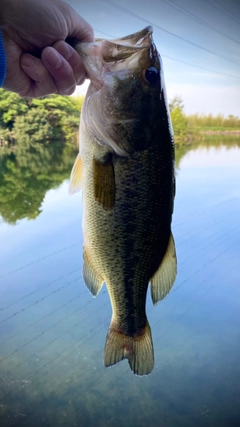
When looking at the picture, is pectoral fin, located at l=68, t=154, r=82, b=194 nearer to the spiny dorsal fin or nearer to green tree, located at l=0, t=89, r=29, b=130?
the spiny dorsal fin

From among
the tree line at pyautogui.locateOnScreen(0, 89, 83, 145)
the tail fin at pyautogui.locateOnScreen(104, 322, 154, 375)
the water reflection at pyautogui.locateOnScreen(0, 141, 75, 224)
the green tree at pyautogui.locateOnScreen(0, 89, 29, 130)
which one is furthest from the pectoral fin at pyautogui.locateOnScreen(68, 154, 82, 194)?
the green tree at pyautogui.locateOnScreen(0, 89, 29, 130)

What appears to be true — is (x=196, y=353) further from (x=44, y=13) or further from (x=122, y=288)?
(x=44, y=13)

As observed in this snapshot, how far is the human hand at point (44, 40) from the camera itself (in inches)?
39.6

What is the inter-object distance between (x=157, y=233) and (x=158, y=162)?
0.20 metres

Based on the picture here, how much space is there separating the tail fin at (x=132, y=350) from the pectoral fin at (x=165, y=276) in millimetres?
161

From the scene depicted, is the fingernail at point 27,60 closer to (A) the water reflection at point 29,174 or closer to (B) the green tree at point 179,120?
(A) the water reflection at point 29,174

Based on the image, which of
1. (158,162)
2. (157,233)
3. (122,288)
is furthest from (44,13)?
(122,288)

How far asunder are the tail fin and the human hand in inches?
31.1

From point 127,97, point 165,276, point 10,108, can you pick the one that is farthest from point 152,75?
point 10,108

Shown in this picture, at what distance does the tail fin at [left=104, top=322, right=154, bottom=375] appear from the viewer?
1.15m

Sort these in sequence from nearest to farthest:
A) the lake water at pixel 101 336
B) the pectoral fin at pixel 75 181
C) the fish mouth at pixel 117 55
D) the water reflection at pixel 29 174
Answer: the fish mouth at pixel 117 55, the pectoral fin at pixel 75 181, the lake water at pixel 101 336, the water reflection at pixel 29 174

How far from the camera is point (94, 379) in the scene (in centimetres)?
542

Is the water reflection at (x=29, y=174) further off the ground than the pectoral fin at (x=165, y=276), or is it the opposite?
Answer: the pectoral fin at (x=165, y=276)

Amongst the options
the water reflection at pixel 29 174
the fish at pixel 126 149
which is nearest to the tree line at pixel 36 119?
the water reflection at pixel 29 174
